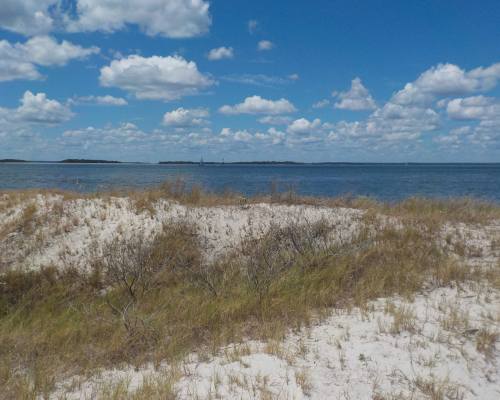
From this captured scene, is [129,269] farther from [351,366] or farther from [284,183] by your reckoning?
[284,183]

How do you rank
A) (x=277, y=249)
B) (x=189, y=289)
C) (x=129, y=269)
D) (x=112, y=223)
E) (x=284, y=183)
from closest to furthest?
(x=189, y=289) → (x=129, y=269) → (x=277, y=249) → (x=112, y=223) → (x=284, y=183)

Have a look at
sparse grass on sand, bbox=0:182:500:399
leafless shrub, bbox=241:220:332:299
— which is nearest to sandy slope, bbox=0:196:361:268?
sparse grass on sand, bbox=0:182:500:399

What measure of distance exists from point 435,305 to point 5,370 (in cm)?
640

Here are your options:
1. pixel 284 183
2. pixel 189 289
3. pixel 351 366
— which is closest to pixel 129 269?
pixel 189 289

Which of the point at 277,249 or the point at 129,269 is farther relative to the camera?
the point at 277,249

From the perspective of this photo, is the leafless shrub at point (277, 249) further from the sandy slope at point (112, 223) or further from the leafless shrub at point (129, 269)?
the leafless shrub at point (129, 269)

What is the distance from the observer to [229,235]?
38.6 feet

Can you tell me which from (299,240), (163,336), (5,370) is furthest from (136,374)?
(299,240)

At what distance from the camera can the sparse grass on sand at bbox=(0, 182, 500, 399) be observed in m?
5.29

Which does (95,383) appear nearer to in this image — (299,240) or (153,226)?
(299,240)

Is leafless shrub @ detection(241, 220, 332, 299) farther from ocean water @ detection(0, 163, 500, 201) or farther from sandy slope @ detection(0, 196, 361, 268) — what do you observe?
ocean water @ detection(0, 163, 500, 201)

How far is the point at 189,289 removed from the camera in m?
8.15

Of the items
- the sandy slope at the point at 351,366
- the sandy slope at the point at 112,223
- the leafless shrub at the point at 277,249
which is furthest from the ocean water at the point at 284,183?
the sandy slope at the point at 351,366

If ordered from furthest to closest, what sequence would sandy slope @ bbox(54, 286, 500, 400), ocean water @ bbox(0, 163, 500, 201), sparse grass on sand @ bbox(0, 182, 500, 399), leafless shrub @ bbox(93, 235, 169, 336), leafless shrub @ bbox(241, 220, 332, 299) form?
1. ocean water @ bbox(0, 163, 500, 201)
2. leafless shrub @ bbox(241, 220, 332, 299)
3. leafless shrub @ bbox(93, 235, 169, 336)
4. sparse grass on sand @ bbox(0, 182, 500, 399)
5. sandy slope @ bbox(54, 286, 500, 400)
